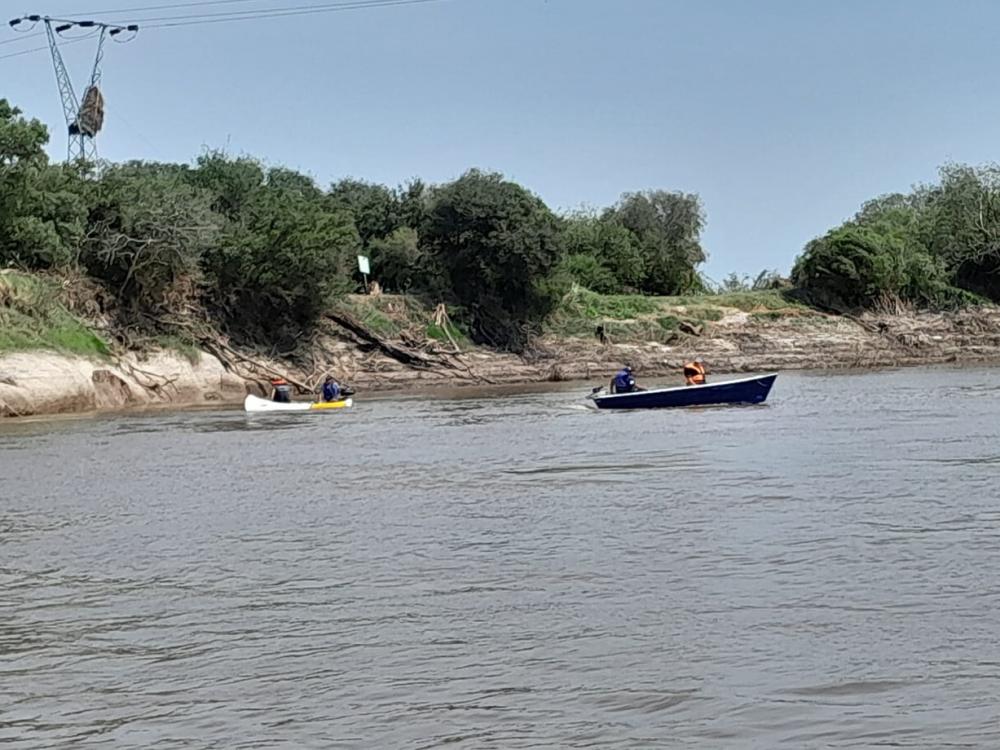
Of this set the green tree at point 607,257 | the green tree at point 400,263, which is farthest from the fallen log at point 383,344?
the green tree at point 607,257

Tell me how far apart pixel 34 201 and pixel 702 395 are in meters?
25.5

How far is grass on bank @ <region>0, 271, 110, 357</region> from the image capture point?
4178 centimetres

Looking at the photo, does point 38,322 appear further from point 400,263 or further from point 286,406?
point 400,263

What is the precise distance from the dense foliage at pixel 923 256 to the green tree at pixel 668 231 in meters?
10.1

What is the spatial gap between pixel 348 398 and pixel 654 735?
117ft

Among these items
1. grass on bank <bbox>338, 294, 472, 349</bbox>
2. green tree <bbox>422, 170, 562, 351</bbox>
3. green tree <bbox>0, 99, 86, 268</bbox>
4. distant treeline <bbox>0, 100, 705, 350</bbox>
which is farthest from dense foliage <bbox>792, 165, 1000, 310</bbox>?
green tree <bbox>0, 99, 86, 268</bbox>

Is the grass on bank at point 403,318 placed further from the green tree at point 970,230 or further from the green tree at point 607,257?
the green tree at point 970,230

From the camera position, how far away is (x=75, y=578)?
12.5 meters

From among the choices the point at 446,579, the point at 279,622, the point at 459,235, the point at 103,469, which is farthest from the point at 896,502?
the point at 459,235

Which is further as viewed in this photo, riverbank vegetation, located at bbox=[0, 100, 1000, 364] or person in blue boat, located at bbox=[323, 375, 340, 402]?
riverbank vegetation, located at bbox=[0, 100, 1000, 364]

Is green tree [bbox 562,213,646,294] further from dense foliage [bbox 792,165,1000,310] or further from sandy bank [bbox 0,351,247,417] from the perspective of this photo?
sandy bank [bbox 0,351,247,417]

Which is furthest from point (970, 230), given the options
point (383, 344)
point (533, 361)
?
point (383, 344)

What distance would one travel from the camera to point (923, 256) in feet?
232

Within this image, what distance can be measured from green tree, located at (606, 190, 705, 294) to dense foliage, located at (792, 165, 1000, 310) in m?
10.1
